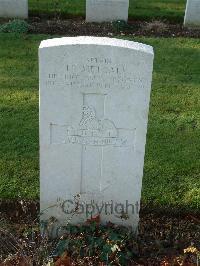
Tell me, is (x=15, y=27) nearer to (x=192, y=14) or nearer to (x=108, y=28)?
(x=108, y=28)

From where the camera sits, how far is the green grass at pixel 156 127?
4984 mm

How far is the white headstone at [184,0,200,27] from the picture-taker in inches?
403

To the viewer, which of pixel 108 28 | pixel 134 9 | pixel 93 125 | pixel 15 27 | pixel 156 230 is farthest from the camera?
pixel 134 9

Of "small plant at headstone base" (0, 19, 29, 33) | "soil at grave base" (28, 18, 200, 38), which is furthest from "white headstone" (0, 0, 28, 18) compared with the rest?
"small plant at headstone base" (0, 19, 29, 33)

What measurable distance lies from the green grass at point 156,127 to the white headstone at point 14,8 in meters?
1.65

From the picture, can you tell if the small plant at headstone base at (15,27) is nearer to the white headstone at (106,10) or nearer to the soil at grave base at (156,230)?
the white headstone at (106,10)

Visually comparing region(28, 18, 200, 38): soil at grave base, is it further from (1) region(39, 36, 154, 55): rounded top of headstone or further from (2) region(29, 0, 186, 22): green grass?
(1) region(39, 36, 154, 55): rounded top of headstone

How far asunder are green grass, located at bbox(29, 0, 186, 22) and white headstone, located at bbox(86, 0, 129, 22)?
0.35 meters

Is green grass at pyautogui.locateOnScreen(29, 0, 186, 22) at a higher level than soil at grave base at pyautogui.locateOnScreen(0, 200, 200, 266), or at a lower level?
higher

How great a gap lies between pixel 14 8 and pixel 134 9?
266 centimetres

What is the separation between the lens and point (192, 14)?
10289 mm

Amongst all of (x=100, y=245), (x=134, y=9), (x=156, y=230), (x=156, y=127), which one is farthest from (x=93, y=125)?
(x=134, y=9)

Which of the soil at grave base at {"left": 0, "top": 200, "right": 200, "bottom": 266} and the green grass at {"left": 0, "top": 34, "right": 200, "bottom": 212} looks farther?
the green grass at {"left": 0, "top": 34, "right": 200, "bottom": 212}

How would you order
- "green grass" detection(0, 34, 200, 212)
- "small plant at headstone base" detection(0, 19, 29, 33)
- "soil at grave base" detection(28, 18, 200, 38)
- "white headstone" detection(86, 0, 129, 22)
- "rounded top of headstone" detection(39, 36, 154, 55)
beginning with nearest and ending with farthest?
"rounded top of headstone" detection(39, 36, 154, 55), "green grass" detection(0, 34, 200, 212), "small plant at headstone base" detection(0, 19, 29, 33), "soil at grave base" detection(28, 18, 200, 38), "white headstone" detection(86, 0, 129, 22)
